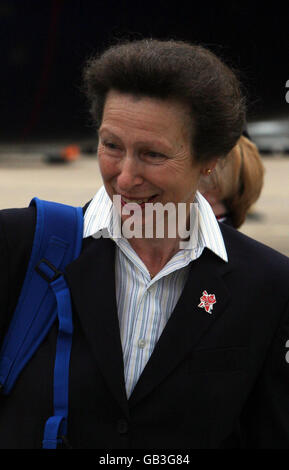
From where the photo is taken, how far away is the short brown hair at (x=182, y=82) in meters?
1.67

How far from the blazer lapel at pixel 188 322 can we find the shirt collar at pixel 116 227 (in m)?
0.04

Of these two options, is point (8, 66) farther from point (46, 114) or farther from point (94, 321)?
point (94, 321)

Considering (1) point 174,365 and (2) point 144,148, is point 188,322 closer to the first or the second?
(1) point 174,365

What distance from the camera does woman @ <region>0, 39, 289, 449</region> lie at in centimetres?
167

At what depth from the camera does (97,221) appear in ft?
5.99

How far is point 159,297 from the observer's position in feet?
6.00

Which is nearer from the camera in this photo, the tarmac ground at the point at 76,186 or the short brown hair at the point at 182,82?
the short brown hair at the point at 182,82

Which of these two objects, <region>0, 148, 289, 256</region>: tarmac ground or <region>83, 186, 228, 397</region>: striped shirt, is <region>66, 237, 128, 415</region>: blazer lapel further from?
<region>0, 148, 289, 256</region>: tarmac ground

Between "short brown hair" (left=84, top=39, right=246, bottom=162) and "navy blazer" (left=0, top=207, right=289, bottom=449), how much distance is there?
1.18 feet

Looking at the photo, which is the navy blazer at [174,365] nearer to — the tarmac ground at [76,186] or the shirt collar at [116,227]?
the shirt collar at [116,227]

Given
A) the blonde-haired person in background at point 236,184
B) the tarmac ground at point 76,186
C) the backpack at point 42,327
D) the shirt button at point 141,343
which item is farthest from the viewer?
the tarmac ground at point 76,186

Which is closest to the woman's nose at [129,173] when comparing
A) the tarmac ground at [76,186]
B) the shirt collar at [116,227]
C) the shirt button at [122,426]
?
the shirt collar at [116,227]

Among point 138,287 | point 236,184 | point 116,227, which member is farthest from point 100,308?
point 236,184

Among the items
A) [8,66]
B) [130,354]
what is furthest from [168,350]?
[8,66]
